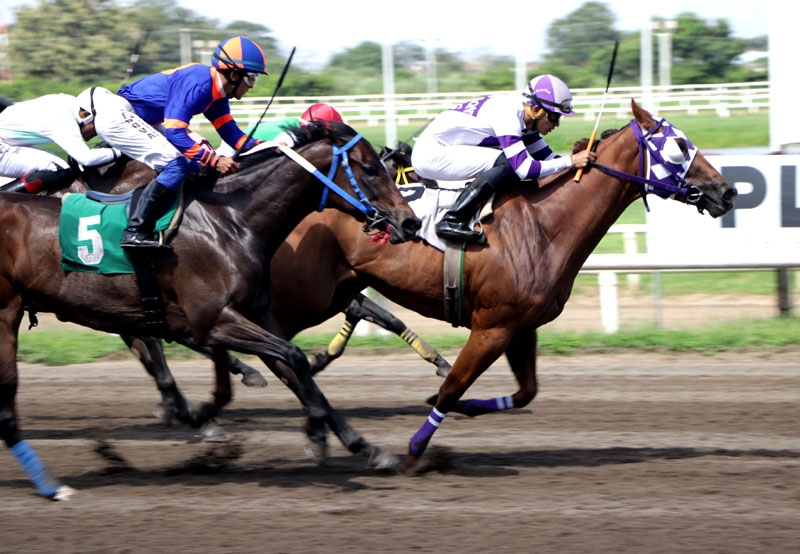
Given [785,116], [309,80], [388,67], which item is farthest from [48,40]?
[785,116]

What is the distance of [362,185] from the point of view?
5211 millimetres

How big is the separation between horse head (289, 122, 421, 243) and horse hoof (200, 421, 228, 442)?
5.82ft

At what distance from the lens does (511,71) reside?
11.8 m

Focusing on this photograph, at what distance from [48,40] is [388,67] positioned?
555 centimetres

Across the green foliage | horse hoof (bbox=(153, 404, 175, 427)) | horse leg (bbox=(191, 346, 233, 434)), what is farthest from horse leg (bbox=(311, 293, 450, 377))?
the green foliage

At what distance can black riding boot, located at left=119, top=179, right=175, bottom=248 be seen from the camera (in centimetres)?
508

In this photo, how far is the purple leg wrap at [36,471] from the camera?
194 inches

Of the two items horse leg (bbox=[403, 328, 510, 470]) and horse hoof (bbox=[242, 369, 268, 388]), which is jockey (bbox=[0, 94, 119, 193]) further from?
horse leg (bbox=[403, 328, 510, 470])

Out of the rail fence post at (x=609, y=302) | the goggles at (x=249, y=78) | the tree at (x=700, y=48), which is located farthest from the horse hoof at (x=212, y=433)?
the tree at (x=700, y=48)

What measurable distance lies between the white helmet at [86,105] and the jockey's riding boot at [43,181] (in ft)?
1.27

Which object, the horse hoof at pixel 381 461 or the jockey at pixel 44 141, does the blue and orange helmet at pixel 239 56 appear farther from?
the horse hoof at pixel 381 461

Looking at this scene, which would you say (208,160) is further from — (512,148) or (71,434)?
(71,434)

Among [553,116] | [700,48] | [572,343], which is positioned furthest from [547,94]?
[700,48]

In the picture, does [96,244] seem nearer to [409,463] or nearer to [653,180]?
[409,463]
